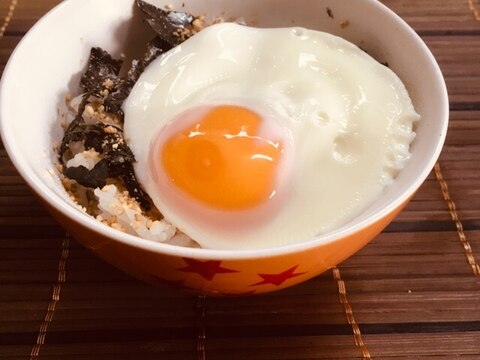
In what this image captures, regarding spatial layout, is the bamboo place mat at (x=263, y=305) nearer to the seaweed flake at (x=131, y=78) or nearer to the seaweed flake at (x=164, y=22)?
the seaweed flake at (x=131, y=78)

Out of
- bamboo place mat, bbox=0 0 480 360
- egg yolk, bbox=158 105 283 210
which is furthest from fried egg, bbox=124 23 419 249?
bamboo place mat, bbox=0 0 480 360

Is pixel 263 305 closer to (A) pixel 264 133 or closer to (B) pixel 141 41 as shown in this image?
(A) pixel 264 133

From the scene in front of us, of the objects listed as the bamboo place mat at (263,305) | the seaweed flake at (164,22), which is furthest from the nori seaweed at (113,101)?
the bamboo place mat at (263,305)

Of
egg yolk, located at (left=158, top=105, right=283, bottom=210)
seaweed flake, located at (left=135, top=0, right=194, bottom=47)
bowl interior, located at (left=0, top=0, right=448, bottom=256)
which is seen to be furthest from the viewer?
seaweed flake, located at (left=135, top=0, right=194, bottom=47)

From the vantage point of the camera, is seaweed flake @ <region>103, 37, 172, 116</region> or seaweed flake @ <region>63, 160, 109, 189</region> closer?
seaweed flake @ <region>63, 160, 109, 189</region>

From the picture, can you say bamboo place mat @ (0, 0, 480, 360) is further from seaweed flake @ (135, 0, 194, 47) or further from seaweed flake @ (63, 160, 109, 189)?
seaweed flake @ (135, 0, 194, 47)

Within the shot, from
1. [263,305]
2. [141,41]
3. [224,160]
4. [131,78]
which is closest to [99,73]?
[131,78]
